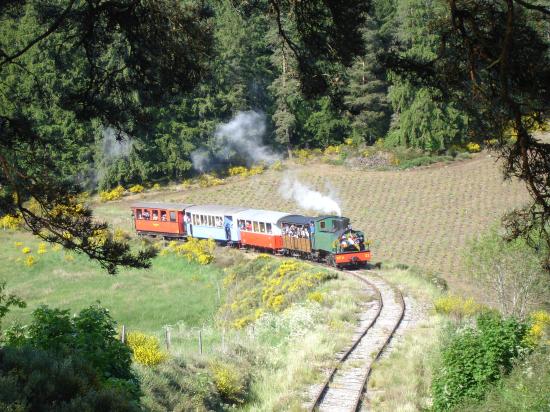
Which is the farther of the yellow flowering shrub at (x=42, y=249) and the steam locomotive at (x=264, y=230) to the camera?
the yellow flowering shrub at (x=42, y=249)

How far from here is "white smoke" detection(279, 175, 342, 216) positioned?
4173 centimetres

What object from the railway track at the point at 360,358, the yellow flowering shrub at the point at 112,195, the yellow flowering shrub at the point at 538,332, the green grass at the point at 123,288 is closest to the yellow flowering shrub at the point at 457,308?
the railway track at the point at 360,358

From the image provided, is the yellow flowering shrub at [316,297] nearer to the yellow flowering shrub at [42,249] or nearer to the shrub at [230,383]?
the shrub at [230,383]

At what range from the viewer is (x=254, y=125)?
53.3 metres

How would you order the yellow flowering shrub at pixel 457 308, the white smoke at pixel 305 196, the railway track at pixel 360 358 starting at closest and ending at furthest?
the railway track at pixel 360 358, the yellow flowering shrub at pixel 457 308, the white smoke at pixel 305 196

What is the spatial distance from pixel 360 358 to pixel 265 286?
469 inches

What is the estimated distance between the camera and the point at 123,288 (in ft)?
102

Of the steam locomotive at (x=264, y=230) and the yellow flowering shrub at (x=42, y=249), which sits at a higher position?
the steam locomotive at (x=264, y=230)

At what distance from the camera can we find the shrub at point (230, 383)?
13719mm

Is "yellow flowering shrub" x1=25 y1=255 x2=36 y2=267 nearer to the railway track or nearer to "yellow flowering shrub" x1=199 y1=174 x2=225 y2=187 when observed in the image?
"yellow flowering shrub" x1=199 y1=174 x2=225 y2=187

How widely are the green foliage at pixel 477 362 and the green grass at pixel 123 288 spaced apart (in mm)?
14308

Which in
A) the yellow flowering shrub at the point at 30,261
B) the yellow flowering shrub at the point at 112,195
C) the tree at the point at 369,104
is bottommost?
the yellow flowering shrub at the point at 30,261

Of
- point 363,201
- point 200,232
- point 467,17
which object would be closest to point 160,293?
point 200,232

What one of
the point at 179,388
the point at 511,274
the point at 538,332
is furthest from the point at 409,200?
the point at 179,388
